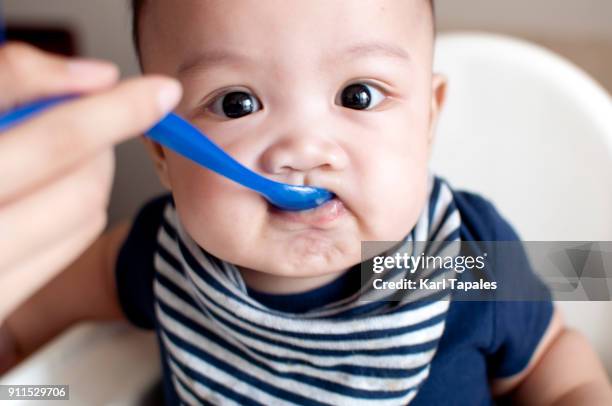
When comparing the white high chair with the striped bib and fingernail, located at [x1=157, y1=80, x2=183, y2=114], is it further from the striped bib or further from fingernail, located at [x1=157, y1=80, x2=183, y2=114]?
fingernail, located at [x1=157, y1=80, x2=183, y2=114]

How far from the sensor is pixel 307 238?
20.3 inches

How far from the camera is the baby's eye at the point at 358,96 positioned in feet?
1.71

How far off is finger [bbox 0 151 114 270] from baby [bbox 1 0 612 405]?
0.15 m

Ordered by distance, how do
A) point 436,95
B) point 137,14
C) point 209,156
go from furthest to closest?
point 436,95 < point 137,14 < point 209,156

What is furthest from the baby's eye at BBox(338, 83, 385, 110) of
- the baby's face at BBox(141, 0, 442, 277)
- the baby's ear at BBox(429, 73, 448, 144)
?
the baby's ear at BBox(429, 73, 448, 144)

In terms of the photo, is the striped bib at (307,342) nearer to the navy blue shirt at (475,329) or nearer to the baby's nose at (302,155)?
the navy blue shirt at (475,329)

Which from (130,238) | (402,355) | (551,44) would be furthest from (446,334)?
(551,44)

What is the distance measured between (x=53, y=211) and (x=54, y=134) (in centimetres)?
4

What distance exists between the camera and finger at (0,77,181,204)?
12.2 inches

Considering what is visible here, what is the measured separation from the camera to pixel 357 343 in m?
0.60

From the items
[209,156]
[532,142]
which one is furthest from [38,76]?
[532,142]

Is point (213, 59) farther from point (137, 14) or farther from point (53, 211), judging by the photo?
point (53, 211)

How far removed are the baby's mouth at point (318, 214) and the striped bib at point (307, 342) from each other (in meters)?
0.12

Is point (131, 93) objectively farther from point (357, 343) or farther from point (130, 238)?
point (130, 238)
